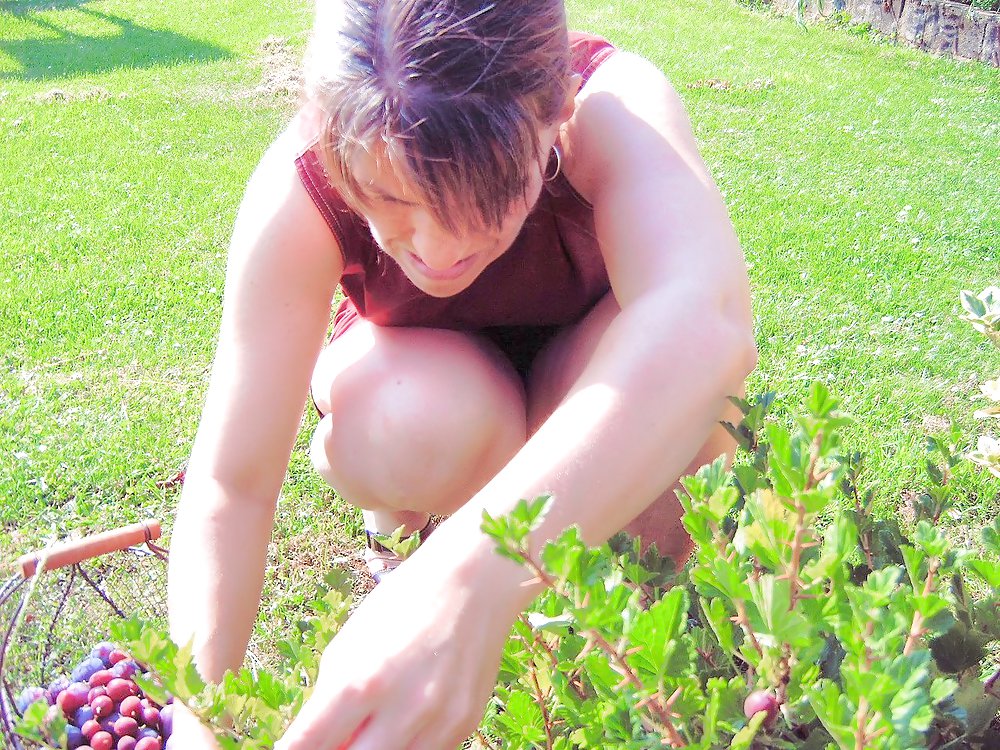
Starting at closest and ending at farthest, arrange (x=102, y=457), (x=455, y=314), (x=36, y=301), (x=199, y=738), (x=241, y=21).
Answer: (x=199, y=738)
(x=455, y=314)
(x=102, y=457)
(x=36, y=301)
(x=241, y=21)

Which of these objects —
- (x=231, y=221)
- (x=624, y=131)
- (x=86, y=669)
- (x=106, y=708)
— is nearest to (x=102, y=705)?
(x=106, y=708)

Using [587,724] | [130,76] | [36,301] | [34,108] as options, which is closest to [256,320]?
[587,724]

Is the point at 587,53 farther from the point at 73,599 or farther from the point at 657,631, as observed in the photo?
the point at 73,599

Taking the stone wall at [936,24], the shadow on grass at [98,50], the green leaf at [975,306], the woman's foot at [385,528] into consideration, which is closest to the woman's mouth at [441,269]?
the green leaf at [975,306]

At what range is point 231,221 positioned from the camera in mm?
4867

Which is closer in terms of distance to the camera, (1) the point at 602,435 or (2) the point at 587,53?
(1) the point at 602,435

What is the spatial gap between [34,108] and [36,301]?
13.9 ft

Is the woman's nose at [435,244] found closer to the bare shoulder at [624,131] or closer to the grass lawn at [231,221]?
the bare shoulder at [624,131]

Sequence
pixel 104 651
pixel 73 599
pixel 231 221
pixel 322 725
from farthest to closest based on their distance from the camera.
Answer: pixel 231 221 → pixel 73 599 → pixel 104 651 → pixel 322 725

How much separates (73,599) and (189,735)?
1050mm

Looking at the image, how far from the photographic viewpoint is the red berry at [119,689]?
1.71 meters

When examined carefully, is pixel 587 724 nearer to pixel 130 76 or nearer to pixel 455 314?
pixel 455 314

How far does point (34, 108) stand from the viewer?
292 inches

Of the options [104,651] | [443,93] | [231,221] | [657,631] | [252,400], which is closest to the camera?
[657,631]
